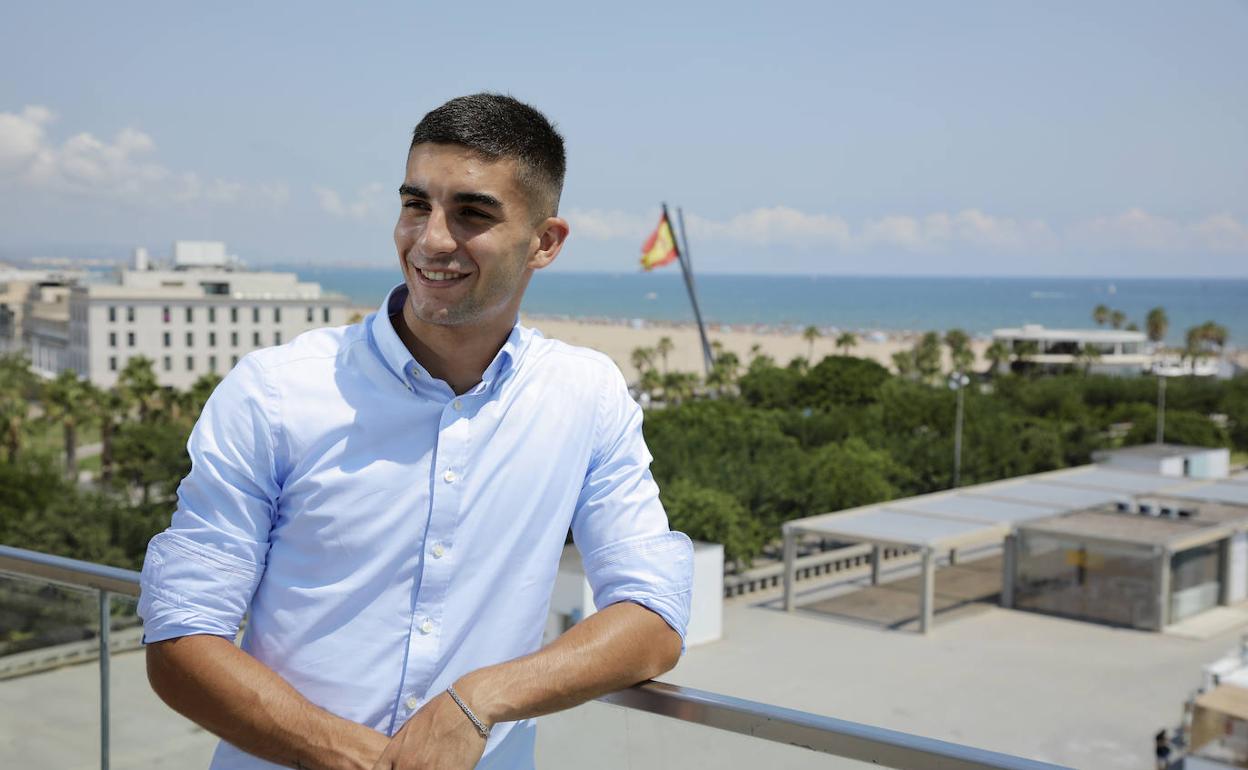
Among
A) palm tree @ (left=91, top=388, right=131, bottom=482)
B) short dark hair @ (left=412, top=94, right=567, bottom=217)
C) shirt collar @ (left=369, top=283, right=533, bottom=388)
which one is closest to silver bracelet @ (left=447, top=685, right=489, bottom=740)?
shirt collar @ (left=369, top=283, right=533, bottom=388)

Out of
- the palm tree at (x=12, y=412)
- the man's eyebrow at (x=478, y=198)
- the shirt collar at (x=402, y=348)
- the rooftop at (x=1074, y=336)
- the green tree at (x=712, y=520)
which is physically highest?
the man's eyebrow at (x=478, y=198)

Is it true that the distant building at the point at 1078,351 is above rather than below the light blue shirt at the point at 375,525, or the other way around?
below

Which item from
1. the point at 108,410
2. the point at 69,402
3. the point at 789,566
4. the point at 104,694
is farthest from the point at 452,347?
the point at 108,410

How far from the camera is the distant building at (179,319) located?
8062 centimetres

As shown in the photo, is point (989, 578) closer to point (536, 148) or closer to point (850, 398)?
point (850, 398)

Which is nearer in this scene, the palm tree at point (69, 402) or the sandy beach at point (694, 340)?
the palm tree at point (69, 402)

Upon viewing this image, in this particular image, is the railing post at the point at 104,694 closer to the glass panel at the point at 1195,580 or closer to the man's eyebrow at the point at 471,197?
the man's eyebrow at the point at 471,197

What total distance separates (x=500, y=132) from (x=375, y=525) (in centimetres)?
71

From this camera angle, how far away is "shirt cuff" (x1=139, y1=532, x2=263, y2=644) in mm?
2033

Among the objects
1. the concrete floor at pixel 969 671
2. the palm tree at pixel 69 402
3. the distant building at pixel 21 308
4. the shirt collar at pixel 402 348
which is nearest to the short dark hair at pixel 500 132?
the shirt collar at pixel 402 348

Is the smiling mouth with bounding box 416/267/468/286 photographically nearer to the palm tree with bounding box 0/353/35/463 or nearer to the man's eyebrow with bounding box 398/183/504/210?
the man's eyebrow with bounding box 398/183/504/210

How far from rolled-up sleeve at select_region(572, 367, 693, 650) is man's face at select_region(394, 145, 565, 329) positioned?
33 centimetres

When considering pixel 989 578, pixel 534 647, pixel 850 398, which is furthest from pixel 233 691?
pixel 850 398

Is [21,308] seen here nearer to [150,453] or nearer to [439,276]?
[150,453]
